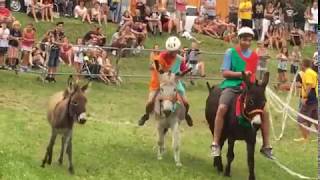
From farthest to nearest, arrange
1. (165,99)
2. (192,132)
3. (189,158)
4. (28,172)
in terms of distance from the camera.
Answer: (192,132)
(189,158)
(165,99)
(28,172)

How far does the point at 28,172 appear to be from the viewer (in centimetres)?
1066

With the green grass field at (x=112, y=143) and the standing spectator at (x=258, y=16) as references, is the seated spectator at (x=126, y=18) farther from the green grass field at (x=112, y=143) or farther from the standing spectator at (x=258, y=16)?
the standing spectator at (x=258, y=16)

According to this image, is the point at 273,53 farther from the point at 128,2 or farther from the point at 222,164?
the point at 222,164

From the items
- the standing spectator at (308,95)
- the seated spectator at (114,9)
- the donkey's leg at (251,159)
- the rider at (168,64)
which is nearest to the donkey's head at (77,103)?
the rider at (168,64)

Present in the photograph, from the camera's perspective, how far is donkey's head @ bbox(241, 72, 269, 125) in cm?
1119

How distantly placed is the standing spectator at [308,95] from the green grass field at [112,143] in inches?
20.7

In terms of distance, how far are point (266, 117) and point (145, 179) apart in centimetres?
245

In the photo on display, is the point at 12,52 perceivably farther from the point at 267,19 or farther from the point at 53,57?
the point at 267,19

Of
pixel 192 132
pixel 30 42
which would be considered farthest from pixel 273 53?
pixel 192 132

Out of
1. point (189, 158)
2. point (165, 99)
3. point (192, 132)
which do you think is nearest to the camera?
point (165, 99)

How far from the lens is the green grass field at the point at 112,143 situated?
11.5 metres

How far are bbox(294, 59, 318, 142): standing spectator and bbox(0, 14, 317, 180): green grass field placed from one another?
526mm

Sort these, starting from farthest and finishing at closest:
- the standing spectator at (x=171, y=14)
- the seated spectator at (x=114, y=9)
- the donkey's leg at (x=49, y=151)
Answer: the seated spectator at (x=114, y=9) → the standing spectator at (x=171, y=14) → the donkey's leg at (x=49, y=151)

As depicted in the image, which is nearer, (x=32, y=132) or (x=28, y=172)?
(x=28, y=172)
